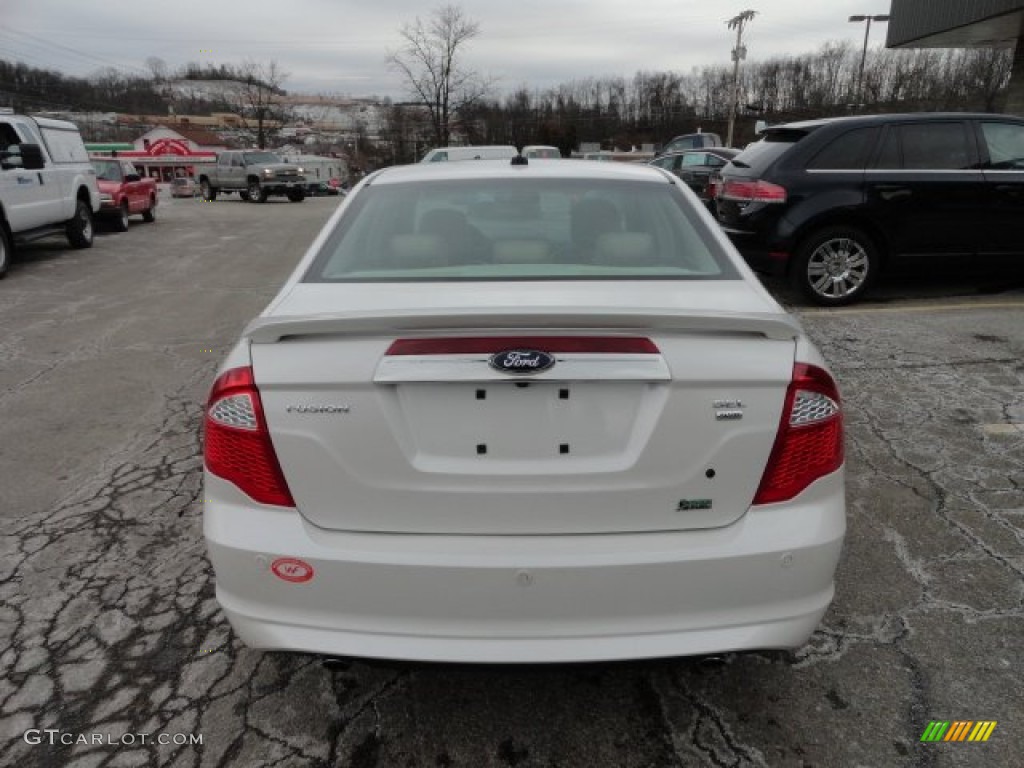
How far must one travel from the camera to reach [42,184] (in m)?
11.5

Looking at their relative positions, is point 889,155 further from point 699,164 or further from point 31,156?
point 31,156

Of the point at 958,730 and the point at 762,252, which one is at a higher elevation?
the point at 762,252

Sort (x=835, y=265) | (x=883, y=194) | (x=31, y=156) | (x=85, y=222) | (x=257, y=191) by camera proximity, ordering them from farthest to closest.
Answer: (x=257, y=191), (x=85, y=222), (x=31, y=156), (x=835, y=265), (x=883, y=194)

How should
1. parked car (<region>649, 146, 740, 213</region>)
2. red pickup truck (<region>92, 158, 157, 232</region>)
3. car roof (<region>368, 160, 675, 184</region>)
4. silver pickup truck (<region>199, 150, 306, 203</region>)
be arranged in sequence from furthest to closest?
silver pickup truck (<region>199, 150, 306, 203</region>), red pickup truck (<region>92, 158, 157, 232</region>), parked car (<region>649, 146, 740, 213</region>), car roof (<region>368, 160, 675, 184</region>)

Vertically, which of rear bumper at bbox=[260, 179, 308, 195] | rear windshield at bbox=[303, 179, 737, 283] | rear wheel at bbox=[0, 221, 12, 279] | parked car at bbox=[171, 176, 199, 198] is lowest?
parked car at bbox=[171, 176, 199, 198]

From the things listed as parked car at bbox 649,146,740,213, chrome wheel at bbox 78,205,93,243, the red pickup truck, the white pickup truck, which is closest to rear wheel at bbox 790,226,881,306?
parked car at bbox 649,146,740,213

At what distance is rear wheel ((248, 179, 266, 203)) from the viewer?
97.8ft

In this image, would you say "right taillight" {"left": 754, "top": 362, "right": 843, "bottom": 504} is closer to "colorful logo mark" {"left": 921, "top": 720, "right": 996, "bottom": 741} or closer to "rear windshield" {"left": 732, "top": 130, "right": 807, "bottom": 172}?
"colorful logo mark" {"left": 921, "top": 720, "right": 996, "bottom": 741}

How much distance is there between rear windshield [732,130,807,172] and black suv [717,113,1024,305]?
0.10 ft

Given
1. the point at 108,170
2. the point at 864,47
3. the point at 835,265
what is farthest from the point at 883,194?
the point at 864,47

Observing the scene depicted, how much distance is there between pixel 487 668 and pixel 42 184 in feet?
41.5

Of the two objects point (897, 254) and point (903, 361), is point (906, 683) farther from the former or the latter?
point (897, 254)

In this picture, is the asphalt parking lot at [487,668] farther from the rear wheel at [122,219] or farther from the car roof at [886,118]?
the rear wheel at [122,219]

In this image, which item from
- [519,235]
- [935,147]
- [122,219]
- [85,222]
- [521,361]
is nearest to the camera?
[521,361]
